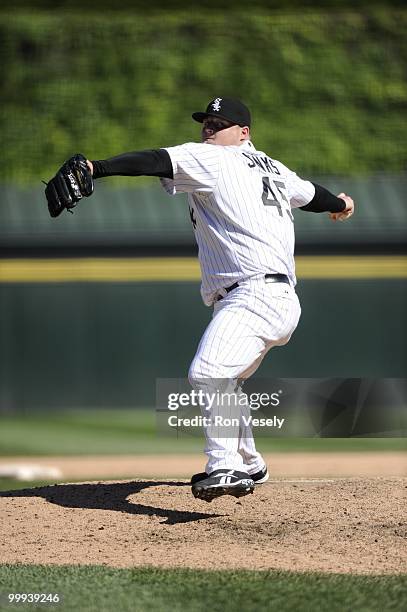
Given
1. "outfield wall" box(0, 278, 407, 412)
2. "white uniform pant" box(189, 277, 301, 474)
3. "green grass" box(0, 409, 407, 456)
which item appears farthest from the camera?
"outfield wall" box(0, 278, 407, 412)

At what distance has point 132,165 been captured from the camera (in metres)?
3.87

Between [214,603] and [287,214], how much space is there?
1.73 meters

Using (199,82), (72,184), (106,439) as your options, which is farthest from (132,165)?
(199,82)

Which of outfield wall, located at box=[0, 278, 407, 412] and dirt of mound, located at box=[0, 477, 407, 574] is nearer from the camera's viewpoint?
dirt of mound, located at box=[0, 477, 407, 574]

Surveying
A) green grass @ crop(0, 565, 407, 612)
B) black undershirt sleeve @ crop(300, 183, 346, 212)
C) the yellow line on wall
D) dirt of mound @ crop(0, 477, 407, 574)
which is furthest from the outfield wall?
green grass @ crop(0, 565, 407, 612)

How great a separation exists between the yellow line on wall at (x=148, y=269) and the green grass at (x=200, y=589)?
7.82 meters

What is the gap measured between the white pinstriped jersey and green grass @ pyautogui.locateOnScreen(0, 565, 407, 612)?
47.6 inches

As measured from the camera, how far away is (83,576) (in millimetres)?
3553

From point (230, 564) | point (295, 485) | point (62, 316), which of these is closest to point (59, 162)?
point (62, 316)

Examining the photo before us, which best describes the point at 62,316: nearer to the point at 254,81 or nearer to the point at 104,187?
the point at 104,187

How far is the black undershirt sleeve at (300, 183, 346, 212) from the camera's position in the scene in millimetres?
4711

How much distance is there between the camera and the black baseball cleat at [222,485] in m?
3.93

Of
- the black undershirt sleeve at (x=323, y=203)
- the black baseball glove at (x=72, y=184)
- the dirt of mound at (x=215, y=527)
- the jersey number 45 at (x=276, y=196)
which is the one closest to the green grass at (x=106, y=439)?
the dirt of mound at (x=215, y=527)

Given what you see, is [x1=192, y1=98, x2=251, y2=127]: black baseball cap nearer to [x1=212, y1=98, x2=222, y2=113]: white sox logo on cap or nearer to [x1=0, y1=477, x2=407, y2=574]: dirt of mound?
[x1=212, y1=98, x2=222, y2=113]: white sox logo on cap
